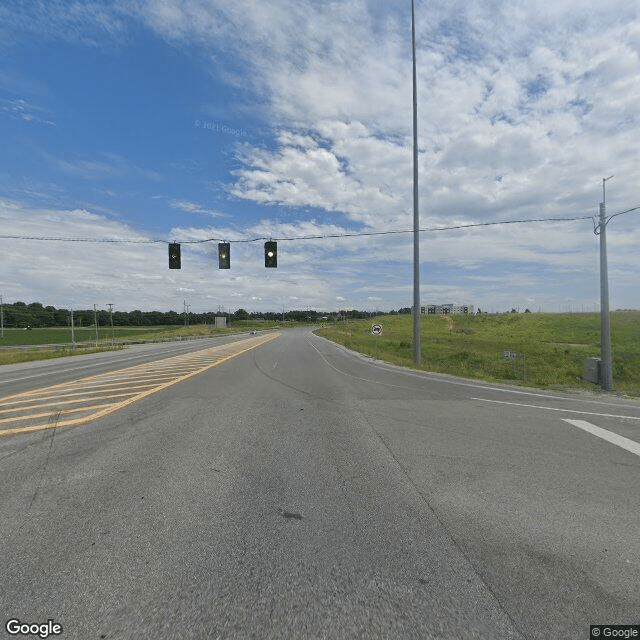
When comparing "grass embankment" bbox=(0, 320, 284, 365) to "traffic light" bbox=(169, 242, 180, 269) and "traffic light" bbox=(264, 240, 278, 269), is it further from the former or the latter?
"traffic light" bbox=(264, 240, 278, 269)

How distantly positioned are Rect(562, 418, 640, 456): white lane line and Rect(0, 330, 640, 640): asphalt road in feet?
0.31

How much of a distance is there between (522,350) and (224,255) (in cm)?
3394

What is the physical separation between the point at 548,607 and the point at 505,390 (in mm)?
10957

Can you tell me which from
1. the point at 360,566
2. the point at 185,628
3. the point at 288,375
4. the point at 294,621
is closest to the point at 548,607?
the point at 360,566

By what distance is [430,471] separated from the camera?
16.3 ft

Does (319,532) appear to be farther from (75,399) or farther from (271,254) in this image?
(271,254)

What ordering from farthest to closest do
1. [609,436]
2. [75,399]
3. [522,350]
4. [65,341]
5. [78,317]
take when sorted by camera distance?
[78,317]
[65,341]
[522,350]
[75,399]
[609,436]

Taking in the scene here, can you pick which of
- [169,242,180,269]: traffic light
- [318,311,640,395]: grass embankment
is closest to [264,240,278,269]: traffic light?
[169,242,180,269]: traffic light

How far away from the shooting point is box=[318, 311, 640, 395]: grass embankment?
19.5 m

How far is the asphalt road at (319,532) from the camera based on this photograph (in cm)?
244

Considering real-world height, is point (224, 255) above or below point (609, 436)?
above

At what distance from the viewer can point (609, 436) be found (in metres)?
6.71

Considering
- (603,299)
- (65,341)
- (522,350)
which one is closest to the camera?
(603,299)

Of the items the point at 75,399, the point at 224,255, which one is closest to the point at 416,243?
the point at 224,255
